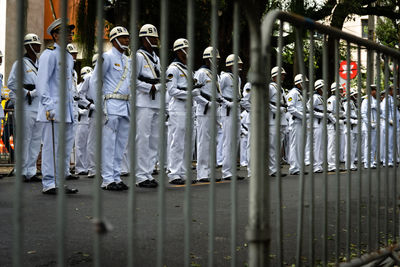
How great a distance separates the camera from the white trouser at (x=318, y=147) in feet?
12.2

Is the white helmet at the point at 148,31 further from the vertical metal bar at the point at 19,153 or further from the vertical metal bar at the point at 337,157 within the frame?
the vertical metal bar at the point at 19,153

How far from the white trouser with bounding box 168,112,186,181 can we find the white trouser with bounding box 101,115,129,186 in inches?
37.1

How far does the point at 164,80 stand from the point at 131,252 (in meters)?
0.78

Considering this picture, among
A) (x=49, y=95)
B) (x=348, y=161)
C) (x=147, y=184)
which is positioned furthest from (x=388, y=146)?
(x=147, y=184)

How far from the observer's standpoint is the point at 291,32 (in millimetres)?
3584

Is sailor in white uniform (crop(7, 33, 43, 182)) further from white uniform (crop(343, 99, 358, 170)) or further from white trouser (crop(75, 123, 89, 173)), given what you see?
white uniform (crop(343, 99, 358, 170))

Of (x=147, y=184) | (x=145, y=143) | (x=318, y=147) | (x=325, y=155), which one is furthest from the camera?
(x=145, y=143)

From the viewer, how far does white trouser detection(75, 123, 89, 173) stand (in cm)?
1181

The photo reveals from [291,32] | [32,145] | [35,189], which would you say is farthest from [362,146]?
[32,145]

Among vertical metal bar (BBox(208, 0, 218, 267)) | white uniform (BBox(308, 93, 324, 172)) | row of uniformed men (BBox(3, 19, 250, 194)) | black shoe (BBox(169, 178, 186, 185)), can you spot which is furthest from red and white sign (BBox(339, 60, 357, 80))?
black shoe (BBox(169, 178, 186, 185))

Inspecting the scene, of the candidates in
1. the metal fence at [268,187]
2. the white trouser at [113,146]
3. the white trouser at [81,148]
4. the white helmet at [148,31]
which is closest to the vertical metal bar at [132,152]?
the metal fence at [268,187]

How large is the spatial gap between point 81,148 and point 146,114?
12.5 feet

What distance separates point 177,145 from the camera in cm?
957

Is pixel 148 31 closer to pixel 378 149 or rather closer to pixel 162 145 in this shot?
pixel 378 149
